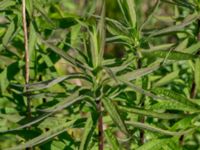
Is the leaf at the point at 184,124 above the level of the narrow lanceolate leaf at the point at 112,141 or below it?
below

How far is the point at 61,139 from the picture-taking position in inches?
73.3

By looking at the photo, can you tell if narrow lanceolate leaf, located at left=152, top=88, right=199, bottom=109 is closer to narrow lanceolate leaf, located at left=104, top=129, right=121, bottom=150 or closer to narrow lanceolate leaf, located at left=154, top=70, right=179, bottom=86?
narrow lanceolate leaf, located at left=104, top=129, right=121, bottom=150

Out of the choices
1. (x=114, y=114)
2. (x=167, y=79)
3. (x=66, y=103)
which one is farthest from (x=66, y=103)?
(x=167, y=79)

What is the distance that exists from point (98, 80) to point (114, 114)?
126mm

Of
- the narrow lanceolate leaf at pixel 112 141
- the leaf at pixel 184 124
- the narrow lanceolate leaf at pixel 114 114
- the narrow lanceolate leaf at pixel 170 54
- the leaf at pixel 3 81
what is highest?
the narrow lanceolate leaf at pixel 170 54

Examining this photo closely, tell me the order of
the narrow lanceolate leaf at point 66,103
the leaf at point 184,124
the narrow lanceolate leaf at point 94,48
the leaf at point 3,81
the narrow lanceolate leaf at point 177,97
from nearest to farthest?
the narrow lanceolate leaf at point 66,103
the narrow lanceolate leaf at point 94,48
the narrow lanceolate leaf at point 177,97
the leaf at point 184,124
the leaf at point 3,81

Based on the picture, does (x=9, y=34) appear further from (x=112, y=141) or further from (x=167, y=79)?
(x=167, y=79)

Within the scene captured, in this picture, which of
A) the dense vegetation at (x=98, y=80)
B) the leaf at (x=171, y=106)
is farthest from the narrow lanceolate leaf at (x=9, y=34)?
the leaf at (x=171, y=106)

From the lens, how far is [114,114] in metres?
1.47

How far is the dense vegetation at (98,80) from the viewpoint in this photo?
1.51 meters

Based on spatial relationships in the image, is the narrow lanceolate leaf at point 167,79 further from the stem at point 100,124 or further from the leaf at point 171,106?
the stem at point 100,124

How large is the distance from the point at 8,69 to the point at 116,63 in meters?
0.53

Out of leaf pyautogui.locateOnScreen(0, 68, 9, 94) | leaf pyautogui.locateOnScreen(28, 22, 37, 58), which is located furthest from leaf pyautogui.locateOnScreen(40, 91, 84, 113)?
leaf pyautogui.locateOnScreen(0, 68, 9, 94)

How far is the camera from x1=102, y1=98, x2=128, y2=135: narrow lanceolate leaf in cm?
143
